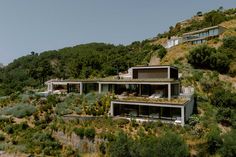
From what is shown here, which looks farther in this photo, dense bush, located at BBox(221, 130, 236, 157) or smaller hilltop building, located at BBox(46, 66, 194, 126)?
smaller hilltop building, located at BBox(46, 66, 194, 126)

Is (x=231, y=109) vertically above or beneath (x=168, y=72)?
beneath

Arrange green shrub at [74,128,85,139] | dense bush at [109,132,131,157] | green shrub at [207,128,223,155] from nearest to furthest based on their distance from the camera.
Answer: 1. dense bush at [109,132,131,157]
2. green shrub at [207,128,223,155]
3. green shrub at [74,128,85,139]

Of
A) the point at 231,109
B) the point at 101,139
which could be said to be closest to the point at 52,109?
the point at 101,139

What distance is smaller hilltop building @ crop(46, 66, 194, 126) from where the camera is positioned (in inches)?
1215

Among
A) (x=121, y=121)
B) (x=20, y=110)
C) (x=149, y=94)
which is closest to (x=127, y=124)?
(x=121, y=121)

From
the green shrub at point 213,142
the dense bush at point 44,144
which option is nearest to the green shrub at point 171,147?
the green shrub at point 213,142

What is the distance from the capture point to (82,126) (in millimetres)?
30516

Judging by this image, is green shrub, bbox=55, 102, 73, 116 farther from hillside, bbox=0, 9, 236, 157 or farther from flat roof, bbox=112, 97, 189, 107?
flat roof, bbox=112, 97, 189, 107

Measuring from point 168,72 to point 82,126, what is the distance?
47.0 feet

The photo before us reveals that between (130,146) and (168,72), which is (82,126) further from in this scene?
(168,72)

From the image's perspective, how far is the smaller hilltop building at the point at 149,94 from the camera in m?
30.9

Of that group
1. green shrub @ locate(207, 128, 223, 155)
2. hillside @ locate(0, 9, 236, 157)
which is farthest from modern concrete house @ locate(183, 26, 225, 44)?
green shrub @ locate(207, 128, 223, 155)

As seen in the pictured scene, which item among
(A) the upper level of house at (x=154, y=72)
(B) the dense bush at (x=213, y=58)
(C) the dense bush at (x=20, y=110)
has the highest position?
(B) the dense bush at (x=213, y=58)

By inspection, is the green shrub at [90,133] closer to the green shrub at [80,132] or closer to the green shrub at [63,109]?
the green shrub at [80,132]
